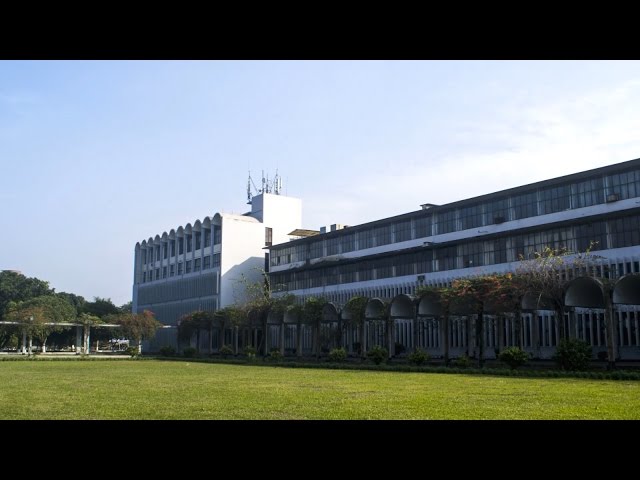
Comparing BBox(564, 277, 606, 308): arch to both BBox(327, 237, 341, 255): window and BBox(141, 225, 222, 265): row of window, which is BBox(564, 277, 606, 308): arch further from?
BBox(141, 225, 222, 265): row of window

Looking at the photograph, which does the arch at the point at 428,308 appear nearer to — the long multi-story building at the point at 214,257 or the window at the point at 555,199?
the window at the point at 555,199

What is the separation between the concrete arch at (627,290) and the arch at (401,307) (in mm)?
15763

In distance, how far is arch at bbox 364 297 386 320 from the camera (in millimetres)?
47041

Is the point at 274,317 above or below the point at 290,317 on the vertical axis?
above

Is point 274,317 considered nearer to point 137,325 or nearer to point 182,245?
point 137,325

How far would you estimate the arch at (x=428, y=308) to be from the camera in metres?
43.8

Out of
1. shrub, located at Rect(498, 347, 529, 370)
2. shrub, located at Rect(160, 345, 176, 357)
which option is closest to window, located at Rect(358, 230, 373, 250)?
shrub, located at Rect(160, 345, 176, 357)

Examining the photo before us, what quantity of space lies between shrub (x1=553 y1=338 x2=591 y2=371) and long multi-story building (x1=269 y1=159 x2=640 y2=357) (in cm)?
928

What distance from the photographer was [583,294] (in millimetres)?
34219

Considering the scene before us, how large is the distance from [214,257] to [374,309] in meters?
38.0

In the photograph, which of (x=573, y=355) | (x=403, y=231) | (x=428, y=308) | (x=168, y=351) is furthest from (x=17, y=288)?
(x=573, y=355)

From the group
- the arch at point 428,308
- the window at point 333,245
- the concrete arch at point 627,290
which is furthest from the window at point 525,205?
the window at point 333,245
